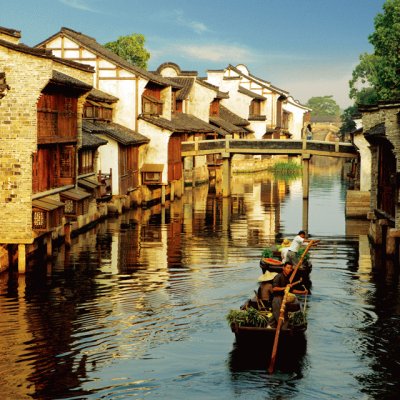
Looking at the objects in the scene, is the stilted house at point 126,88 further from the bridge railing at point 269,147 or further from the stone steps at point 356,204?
the stone steps at point 356,204

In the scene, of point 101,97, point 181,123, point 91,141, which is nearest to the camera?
point 91,141

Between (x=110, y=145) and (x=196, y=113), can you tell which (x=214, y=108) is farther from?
(x=110, y=145)

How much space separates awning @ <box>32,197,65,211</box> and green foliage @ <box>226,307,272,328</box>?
13.7 metres

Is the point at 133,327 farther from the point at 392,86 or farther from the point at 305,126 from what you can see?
the point at 305,126

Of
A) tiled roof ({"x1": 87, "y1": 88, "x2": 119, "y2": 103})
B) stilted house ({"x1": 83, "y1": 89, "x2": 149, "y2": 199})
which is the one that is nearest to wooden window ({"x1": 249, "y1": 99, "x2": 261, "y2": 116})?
stilted house ({"x1": 83, "y1": 89, "x2": 149, "y2": 199})

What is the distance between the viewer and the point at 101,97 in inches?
2327

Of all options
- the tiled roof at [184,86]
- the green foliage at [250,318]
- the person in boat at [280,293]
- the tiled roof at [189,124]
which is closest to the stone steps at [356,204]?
the tiled roof at [189,124]

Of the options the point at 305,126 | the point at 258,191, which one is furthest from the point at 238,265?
the point at 305,126

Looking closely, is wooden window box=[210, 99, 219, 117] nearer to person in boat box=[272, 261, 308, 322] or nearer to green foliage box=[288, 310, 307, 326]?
person in boat box=[272, 261, 308, 322]

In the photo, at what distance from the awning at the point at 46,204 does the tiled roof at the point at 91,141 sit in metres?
10.8

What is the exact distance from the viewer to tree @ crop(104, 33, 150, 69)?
96.3m

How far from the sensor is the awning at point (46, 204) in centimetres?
3416

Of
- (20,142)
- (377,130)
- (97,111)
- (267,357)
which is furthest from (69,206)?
(267,357)

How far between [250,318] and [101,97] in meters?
38.8
